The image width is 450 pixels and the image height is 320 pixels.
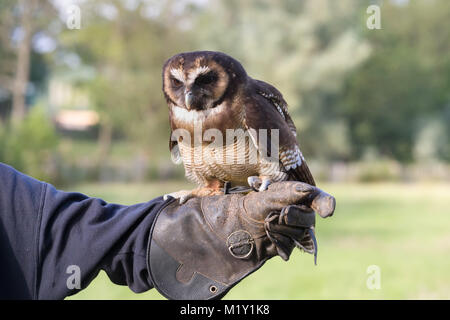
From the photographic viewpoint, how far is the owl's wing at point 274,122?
2.86m

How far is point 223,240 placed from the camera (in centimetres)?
240

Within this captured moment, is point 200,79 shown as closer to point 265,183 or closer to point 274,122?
point 274,122

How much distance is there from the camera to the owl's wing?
286 centimetres

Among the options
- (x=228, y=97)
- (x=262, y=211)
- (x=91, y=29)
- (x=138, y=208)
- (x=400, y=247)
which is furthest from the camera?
(x=91, y=29)

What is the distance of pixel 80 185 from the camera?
2152 centimetres

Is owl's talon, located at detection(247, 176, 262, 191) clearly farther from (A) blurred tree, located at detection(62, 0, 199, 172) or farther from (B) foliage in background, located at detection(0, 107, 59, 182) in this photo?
(A) blurred tree, located at detection(62, 0, 199, 172)

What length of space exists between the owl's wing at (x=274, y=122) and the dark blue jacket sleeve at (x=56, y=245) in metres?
0.85

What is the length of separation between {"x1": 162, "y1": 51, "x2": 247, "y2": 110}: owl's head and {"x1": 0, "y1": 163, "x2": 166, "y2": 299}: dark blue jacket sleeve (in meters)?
0.76

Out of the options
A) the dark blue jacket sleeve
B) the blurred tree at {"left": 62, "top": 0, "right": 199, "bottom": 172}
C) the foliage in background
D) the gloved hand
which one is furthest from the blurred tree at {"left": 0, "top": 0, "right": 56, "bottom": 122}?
the gloved hand

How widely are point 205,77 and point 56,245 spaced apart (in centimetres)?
118
